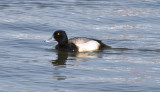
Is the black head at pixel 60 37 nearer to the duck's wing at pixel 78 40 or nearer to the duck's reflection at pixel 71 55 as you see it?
the duck's wing at pixel 78 40

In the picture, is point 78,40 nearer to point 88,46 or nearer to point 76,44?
point 76,44

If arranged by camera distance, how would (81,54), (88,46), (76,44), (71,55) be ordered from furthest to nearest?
(88,46)
(76,44)
(81,54)
(71,55)

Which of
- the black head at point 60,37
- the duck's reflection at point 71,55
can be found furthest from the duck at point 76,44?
the duck's reflection at point 71,55

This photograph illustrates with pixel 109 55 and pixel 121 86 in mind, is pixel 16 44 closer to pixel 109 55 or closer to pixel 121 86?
pixel 109 55

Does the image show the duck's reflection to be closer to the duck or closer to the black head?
the duck

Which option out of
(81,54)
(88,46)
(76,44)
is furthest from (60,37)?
(81,54)

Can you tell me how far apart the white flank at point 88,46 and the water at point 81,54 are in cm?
48

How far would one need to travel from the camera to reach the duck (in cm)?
1662

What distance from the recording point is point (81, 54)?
16125mm

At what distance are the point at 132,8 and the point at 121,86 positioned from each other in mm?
12460

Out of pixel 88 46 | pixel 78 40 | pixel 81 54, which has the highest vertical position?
pixel 78 40

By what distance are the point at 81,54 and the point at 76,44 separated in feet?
2.07

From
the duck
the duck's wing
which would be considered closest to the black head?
the duck

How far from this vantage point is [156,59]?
580 inches
